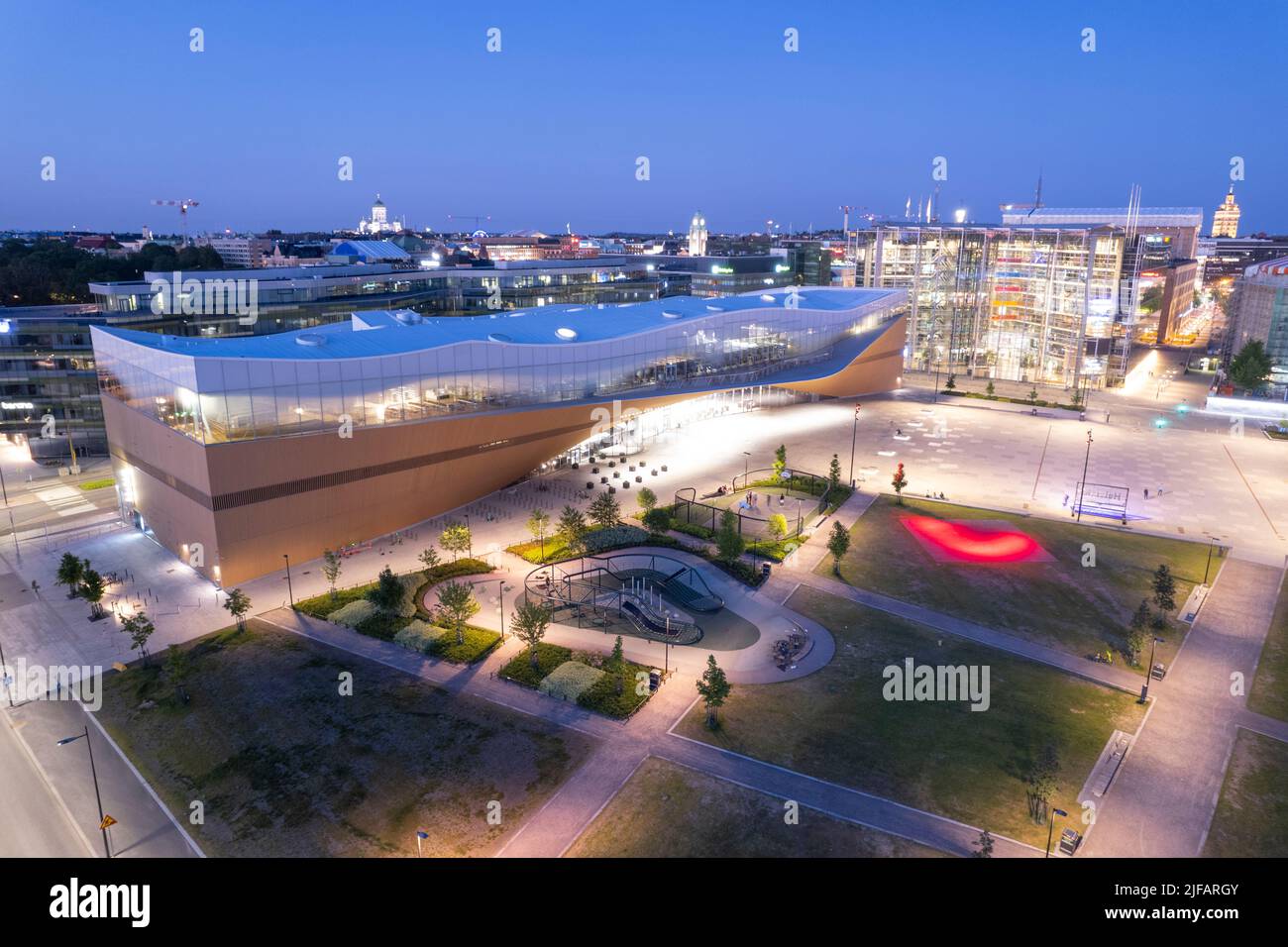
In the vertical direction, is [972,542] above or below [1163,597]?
below

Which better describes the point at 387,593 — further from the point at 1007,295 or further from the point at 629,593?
the point at 1007,295

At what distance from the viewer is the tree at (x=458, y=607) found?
33.4 m

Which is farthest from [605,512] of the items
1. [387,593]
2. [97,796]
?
[97,796]

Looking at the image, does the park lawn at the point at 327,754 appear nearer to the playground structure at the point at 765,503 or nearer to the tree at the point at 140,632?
the tree at the point at 140,632

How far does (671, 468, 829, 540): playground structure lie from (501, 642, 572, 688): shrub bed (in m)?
15.8

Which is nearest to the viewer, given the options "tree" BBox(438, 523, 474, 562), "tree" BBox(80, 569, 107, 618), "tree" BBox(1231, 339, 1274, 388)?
"tree" BBox(80, 569, 107, 618)

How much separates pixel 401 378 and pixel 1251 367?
287 feet

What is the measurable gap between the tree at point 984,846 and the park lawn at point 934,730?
1070 millimetres

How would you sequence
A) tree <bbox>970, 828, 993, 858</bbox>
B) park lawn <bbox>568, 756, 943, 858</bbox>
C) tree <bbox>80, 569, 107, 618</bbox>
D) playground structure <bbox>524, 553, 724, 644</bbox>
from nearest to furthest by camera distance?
tree <bbox>970, 828, 993, 858</bbox> < park lawn <bbox>568, 756, 943, 858</bbox> < playground structure <bbox>524, 553, 724, 644</bbox> < tree <bbox>80, 569, 107, 618</bbox>

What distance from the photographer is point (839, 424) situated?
73.1 meters

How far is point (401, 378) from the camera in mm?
44219

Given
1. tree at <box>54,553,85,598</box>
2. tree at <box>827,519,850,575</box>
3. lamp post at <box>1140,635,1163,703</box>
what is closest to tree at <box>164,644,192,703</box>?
tree at <box>54,553,85,598</box>

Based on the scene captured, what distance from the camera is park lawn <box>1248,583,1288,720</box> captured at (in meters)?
29.0

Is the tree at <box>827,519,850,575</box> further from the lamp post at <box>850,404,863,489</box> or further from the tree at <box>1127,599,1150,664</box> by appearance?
the lamp post at <box>850,404,863,489</box>
